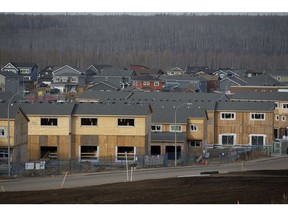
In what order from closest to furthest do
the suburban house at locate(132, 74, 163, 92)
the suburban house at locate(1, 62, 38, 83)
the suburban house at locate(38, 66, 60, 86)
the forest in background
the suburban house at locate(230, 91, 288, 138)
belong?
1. the suburban house at locate(230, 91, 288, 138)
2. the suburban house at locate(132, 74, 163, 92)
3. the suburban house at locate(38, 66, 60, 86)
4. the suburban house at locate(1, 62, 38, 83)
5. the forest in background

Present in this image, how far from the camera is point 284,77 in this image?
86.3 metres

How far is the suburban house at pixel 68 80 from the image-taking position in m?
75.2

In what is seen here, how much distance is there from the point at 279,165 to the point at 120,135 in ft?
20.2

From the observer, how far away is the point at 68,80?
258 feet

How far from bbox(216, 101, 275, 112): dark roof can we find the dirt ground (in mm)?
15665

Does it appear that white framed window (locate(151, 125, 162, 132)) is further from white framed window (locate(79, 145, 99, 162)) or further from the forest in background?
the forest in background

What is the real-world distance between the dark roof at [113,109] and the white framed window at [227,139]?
278 inches

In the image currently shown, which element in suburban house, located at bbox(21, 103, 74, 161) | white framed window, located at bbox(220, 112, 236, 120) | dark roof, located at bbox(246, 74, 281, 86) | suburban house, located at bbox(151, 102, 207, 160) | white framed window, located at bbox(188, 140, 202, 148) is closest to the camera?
suburban house, located at bbox(21, 103, 74, 161)

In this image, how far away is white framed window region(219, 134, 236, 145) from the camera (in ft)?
133

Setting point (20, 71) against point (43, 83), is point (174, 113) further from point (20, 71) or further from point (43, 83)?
point (20, 71)

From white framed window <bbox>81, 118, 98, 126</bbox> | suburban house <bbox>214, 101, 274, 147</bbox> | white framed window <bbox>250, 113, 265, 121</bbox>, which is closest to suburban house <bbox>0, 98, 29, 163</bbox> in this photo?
white framed window <bbox>81, 118, 98, 126</bbox>

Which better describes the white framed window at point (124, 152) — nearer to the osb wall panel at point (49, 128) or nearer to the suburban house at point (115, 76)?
the osb wall panel at point (49, 128)

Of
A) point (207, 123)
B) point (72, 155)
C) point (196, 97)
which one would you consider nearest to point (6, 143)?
point (72, 155)

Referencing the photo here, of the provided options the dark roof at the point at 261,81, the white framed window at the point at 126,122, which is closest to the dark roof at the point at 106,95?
the white framed window at the point at 126,122
